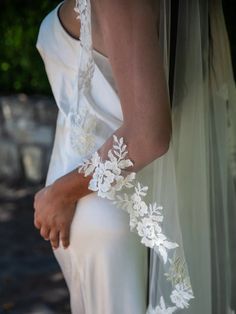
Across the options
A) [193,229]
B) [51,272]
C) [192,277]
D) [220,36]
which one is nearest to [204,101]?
[220,36]

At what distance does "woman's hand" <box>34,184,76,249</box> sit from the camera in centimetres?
Result: 171

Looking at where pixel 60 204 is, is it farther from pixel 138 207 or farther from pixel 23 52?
pixel 23 52

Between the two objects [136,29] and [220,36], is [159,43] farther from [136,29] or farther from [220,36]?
[220,36]

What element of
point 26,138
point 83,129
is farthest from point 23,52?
point 83,129

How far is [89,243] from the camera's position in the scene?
172 centimetres

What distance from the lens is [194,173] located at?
5.74 feet

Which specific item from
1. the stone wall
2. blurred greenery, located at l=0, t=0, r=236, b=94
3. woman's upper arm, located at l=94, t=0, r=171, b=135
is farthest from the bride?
blurred greenery, located at l=0, t=0, r=236, b=94

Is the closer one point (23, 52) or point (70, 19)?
point (70, 19)

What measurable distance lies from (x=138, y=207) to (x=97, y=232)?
0.14 metres

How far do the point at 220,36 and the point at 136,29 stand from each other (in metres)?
0.37

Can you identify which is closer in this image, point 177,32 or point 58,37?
point 177,32

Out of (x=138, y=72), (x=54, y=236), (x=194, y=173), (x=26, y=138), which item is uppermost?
(x=138, y=72)

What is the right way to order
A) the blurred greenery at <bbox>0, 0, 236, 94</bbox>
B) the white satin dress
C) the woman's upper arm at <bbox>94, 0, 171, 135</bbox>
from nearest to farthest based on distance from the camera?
the woman's upper arm at <bbox>94, 0, 171, 135</bbox> → the white satin dress → the blurred greenery at <bbox>0, 0, 236, 94</bbox>

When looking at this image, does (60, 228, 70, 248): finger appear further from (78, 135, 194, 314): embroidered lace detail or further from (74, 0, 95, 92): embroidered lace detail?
(74, 0, 95, 92): embroidered lace detail
